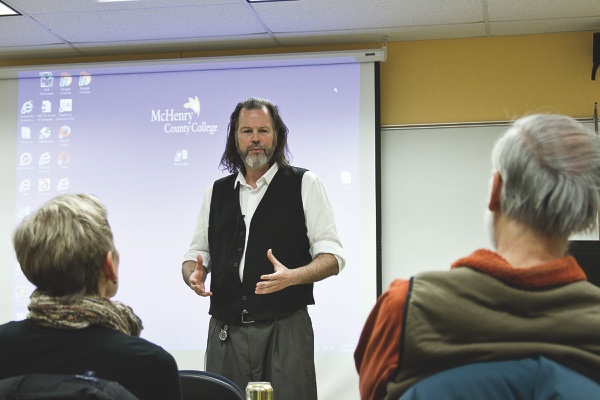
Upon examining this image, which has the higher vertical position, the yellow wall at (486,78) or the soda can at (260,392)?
the yellow wall at (486,78)

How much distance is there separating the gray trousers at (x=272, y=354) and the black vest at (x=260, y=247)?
0.16 feet

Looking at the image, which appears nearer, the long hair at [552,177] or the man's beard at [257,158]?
the long hair at [552,177]

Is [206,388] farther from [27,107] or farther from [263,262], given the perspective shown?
[27,107]

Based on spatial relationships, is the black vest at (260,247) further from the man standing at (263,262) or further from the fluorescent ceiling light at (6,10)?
the fluorescent ceiling light at (6,10)

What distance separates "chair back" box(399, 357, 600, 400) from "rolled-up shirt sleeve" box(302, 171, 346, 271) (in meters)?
1.90

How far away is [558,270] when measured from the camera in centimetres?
123

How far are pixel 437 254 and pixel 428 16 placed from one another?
137cm

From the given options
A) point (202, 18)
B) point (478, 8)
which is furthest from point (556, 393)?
point (202, 18)

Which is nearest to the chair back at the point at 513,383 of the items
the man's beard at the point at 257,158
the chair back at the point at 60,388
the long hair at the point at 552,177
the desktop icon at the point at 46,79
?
the long hair at the point at 552,177

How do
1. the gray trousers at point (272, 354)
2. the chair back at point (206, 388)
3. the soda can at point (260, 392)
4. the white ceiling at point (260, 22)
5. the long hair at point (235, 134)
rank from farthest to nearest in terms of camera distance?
the white ceiling at point (260, 22)
the long hair at point (235, 134)
the gray trousers at point (272, 354)
the chair back at point (206, 388)
the soda can at point (260, 392)

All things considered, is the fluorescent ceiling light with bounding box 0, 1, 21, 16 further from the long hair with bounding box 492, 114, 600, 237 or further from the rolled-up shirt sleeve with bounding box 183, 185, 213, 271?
the long hair with bounding box 492, 114, 600, 237

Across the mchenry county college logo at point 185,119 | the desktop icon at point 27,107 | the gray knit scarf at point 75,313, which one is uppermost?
the desktop icon at point 27,107

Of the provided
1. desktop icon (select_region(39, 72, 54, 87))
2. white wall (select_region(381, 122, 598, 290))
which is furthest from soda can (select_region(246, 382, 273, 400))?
desktop icon (select_region(39, 72, 54, 87))

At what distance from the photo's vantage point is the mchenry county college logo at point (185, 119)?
491 centimetres
